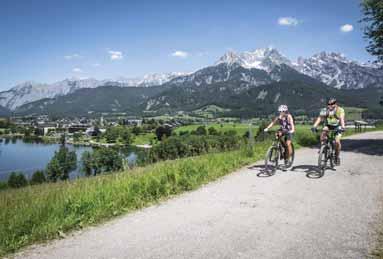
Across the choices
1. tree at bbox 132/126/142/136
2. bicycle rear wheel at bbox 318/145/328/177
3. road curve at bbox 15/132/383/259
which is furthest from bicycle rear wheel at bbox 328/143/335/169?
tree at bbox 132/126/142/136

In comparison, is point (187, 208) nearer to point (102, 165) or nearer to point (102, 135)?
point (102, 165)

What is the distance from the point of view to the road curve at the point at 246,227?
477 centimetres

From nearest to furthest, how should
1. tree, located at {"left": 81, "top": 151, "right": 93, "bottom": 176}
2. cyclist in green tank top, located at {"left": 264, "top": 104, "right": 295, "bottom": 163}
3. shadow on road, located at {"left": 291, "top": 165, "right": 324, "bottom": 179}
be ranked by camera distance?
shadow on road, located at {"left": 291, "top": 165, "right": 324, "bottom": 179} < cyclist in green tank top, located at {"left": 264, "top": 104, "right": 295, "bottom": 163} < tree, located at {"left": 81, "top": 151, "right": 93, "bottom": 176}

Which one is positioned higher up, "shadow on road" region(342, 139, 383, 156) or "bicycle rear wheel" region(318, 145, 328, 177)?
"bicycle rear wheel" region(318, 145, 328, 177)

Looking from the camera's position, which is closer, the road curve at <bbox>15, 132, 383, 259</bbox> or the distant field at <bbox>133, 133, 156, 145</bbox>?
the road curve at <bbox>15, 132, 383, 259</bbox>

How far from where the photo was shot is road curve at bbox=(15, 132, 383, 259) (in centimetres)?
477

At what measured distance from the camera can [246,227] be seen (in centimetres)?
569

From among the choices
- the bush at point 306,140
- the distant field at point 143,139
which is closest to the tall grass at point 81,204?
the bush at point 306,140

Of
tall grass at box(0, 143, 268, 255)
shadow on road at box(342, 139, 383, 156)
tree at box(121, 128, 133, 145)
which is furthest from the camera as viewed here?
tree at box(121, 128, 133, 145)

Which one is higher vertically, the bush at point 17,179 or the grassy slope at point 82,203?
the grassy slope at point 82,203

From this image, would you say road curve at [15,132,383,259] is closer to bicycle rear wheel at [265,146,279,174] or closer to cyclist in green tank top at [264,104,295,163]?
bicycle rear wheel at [265,146,279,174]

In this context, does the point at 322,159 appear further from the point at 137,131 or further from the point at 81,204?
the point at 137,131

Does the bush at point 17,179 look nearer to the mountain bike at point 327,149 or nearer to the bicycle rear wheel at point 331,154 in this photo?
the mountain bike at point 327,149

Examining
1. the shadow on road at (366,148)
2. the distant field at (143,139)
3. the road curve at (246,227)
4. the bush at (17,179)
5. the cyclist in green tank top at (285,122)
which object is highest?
the cyclist in green tank top at (285,122)
